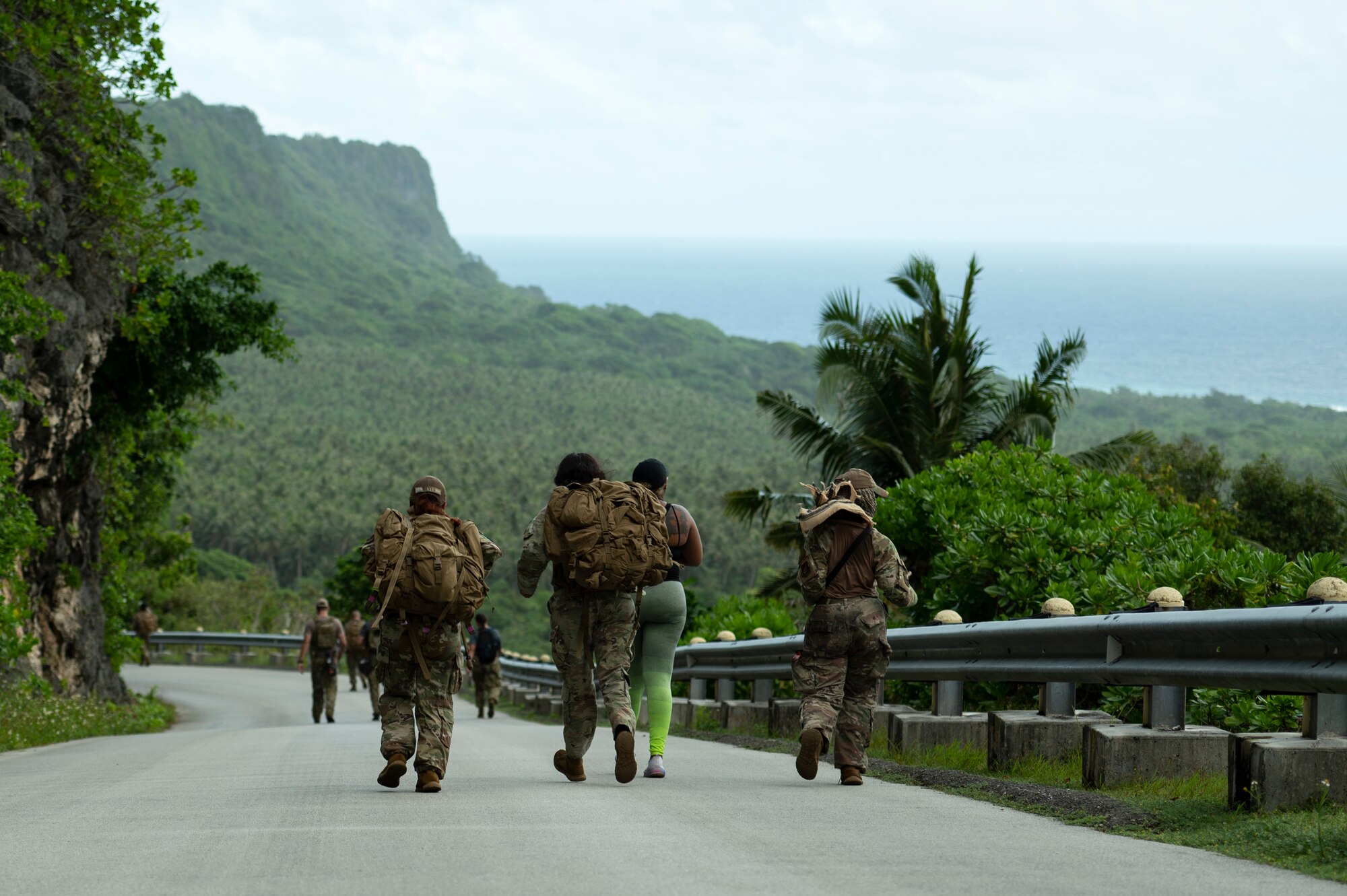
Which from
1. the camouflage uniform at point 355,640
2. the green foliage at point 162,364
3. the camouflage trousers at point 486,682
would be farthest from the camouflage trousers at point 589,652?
the camouflage uniform at point 355,640

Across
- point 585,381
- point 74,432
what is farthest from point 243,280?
point 585,381

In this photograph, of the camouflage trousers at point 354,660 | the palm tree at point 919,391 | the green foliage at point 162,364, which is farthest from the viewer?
the camouflage trousers at point 354,660

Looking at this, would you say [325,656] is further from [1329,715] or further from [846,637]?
[1329,715]

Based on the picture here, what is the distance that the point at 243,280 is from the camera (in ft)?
90.8

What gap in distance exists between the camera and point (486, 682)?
25.4 m

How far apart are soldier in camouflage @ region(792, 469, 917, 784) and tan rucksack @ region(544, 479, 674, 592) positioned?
0.90 meters

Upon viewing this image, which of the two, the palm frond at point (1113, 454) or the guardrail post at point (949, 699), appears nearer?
the guardrail post at point (949, 699)

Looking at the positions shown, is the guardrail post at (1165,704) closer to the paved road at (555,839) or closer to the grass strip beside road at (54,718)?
the paved road at (555,839)

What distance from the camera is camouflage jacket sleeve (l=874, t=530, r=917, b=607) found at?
895 cm

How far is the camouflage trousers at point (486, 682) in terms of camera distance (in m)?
25.4

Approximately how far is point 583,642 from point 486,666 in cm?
1664

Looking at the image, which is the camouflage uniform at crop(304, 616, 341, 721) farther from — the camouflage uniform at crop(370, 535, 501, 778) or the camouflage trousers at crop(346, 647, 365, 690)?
the camouflage uniform at crop(370, 535, 501, 778)

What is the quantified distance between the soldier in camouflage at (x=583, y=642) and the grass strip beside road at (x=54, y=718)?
8.11m

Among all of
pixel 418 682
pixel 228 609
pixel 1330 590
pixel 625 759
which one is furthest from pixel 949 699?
pixel 228 609
